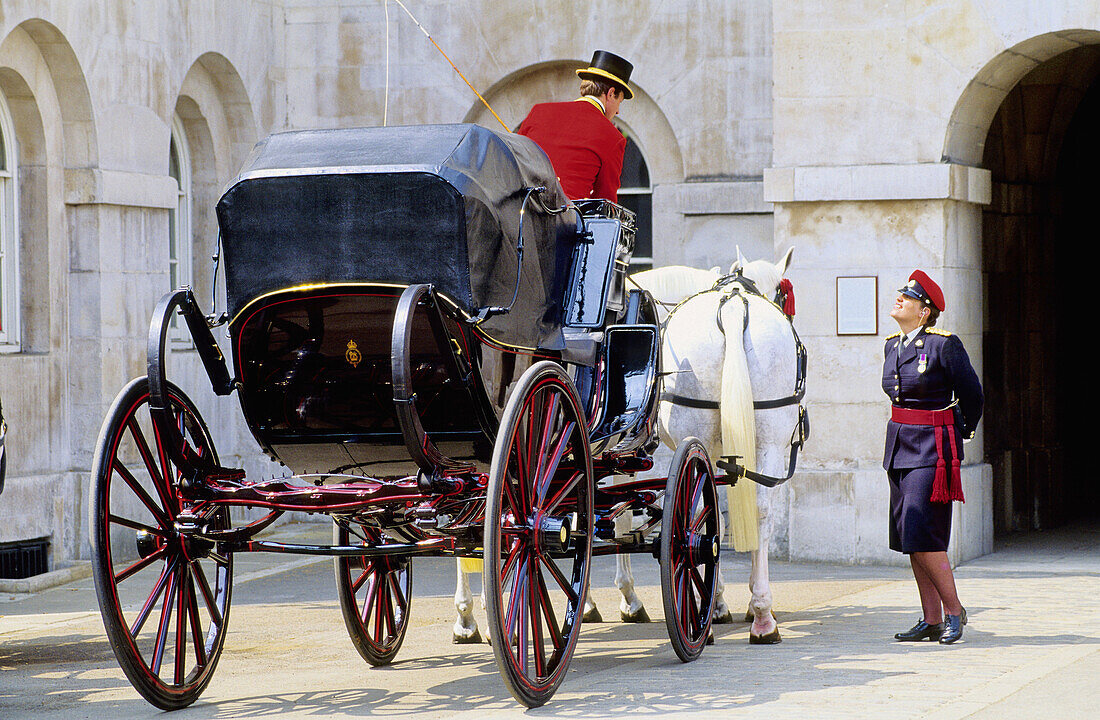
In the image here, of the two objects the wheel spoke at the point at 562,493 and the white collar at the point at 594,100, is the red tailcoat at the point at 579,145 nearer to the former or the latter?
the white collar at the point at 594,100

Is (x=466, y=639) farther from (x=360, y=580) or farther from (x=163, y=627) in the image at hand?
(x=163, y=627)

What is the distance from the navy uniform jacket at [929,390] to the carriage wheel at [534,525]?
2.05 metres

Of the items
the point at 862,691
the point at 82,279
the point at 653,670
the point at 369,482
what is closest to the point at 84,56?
the point at 82,279

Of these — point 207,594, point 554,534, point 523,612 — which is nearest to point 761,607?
point 554,534

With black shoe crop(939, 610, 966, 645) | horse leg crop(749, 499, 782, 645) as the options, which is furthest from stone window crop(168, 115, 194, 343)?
black shoe crop(939, 610, 966, 645)

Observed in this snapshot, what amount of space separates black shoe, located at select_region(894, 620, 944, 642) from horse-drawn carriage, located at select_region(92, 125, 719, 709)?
213 centimetres

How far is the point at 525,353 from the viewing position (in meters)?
6.00

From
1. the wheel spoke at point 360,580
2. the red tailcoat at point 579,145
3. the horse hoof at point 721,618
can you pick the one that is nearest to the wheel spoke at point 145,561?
the wheel spoke at point 360,580

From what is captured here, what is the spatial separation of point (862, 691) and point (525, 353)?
191cm

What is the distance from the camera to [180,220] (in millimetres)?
12617

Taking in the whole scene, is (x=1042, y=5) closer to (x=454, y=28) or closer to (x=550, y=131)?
(x=550, y=131)

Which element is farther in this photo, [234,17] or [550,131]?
[234,17]

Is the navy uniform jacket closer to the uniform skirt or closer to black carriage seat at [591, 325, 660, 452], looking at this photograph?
the uniform skirt

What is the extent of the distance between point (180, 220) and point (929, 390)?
7346 millimetres
